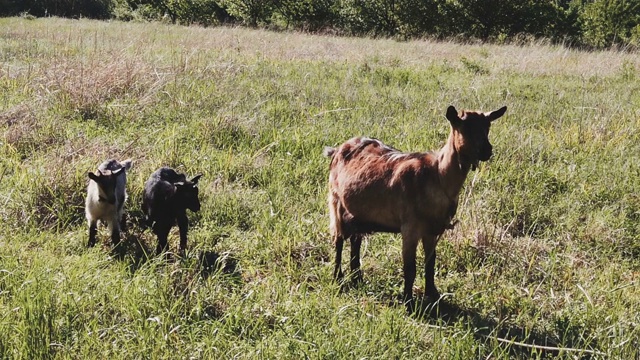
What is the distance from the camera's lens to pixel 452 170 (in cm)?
344

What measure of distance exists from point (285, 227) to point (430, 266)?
1.45m

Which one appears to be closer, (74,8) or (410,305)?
(410,305)

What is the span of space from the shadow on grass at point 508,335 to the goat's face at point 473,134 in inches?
40.9

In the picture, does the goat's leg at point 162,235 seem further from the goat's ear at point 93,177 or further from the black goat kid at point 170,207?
the goat's ear at point 93,177

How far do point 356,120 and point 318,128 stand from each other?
728 mm

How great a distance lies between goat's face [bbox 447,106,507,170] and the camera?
3.20m

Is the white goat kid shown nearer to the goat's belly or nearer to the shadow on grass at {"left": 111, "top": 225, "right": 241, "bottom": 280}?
the shadow on grass at {"left": 111, "top": 225, "right": 241, "bottom": 280}

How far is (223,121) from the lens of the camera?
6.76 meters

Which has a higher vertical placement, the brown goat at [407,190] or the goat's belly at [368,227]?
the brown goat at [407,190]

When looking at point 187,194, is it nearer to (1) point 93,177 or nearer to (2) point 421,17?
(1) point 93,177

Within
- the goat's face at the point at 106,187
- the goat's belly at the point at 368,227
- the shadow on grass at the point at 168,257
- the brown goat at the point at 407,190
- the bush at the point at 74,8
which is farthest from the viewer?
the bush at the point at 74,8

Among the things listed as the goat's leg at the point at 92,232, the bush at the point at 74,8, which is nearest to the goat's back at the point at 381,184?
the goat's leg at the point at 92,232

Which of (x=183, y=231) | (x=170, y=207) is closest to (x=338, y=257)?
(x=183, y=231)

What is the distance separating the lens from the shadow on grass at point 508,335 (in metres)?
3.20
